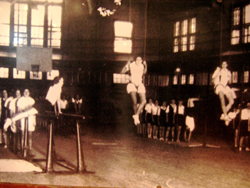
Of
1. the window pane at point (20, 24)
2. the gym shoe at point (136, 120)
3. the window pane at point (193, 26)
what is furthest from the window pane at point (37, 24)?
the window pane at point (193, 26)

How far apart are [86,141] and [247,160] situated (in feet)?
9.04

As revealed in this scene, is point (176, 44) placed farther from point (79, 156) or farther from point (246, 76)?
point (79, 156)

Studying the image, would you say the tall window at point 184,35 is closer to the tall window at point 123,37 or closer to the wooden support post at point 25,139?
the tall window at point 123,37

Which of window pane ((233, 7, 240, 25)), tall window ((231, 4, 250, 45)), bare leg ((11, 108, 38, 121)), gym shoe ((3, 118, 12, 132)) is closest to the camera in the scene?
tall window ((231, 4, 250, 45))

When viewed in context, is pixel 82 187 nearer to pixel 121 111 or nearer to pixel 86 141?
pixel 86 141

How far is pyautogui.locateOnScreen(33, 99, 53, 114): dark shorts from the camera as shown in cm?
423

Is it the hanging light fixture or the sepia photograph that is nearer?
the sepia photograph

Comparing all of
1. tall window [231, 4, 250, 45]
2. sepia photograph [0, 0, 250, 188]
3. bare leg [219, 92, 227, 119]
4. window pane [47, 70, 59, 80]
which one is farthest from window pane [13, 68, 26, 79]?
tall window [231, 4, 250, 45]

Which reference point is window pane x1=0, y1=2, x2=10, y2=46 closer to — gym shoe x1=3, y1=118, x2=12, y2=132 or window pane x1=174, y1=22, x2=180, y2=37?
gym shoe x1=3, y1=118, x2=12, y2=132

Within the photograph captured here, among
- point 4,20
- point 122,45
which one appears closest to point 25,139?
point 4,20

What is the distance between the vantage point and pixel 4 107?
444cm

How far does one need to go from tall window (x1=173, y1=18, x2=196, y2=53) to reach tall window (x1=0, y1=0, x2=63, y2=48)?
7.08ft

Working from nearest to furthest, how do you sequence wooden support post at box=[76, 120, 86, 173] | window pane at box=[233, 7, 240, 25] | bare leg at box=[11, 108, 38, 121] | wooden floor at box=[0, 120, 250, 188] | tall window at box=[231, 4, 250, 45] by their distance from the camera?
wooden floor at box=[0, 120, 250, 188] < wooden support post at box=[76, 120, 86, 173] < tall window at box=[231, 4, 250, 45] < window pane at box=[233, 7, 240, 25] < bare leg at box=[11, 108, 38, 121]

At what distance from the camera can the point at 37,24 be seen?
174 inches
